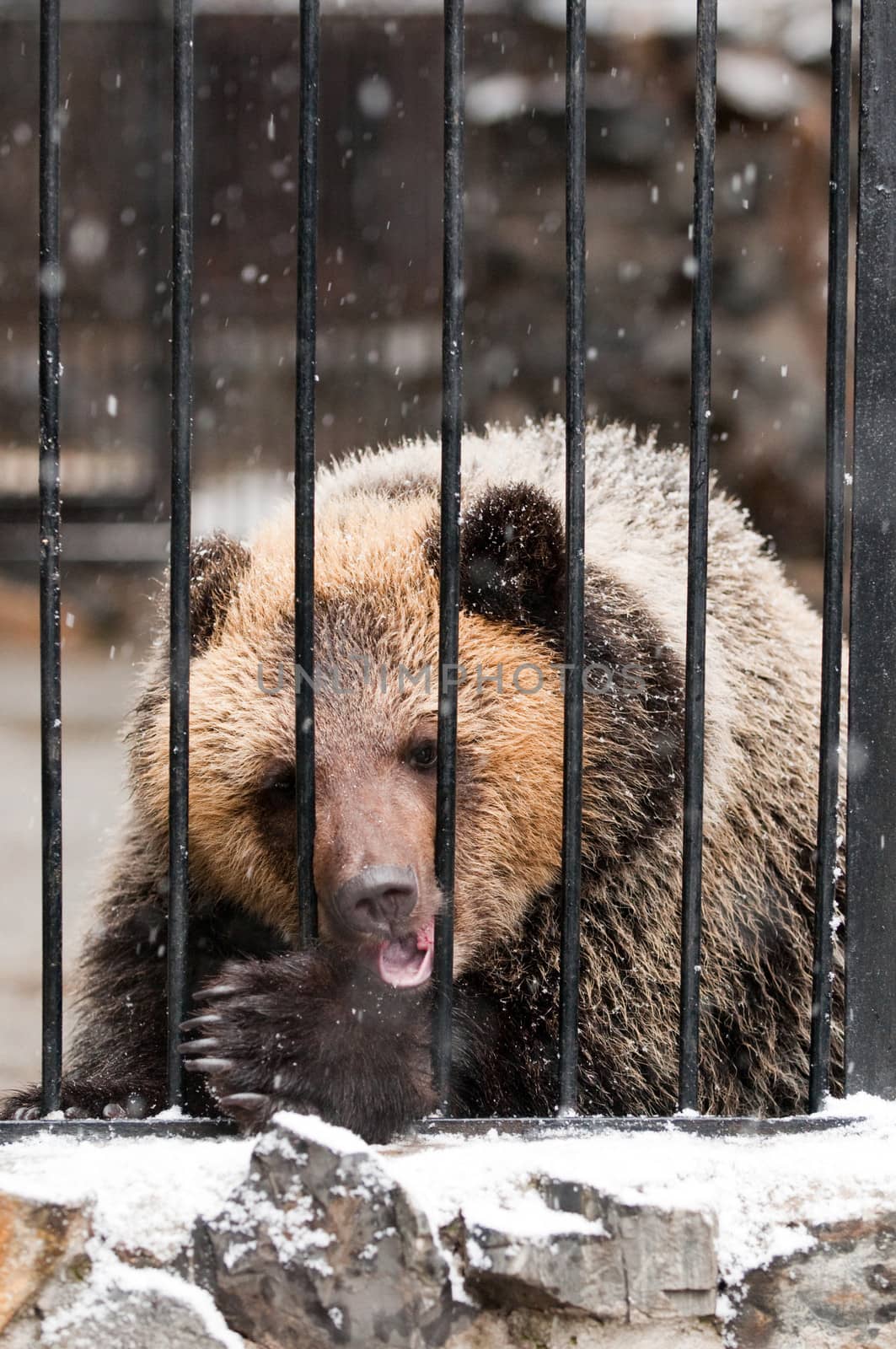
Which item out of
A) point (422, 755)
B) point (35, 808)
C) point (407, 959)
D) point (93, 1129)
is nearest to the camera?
point (93, 1129)

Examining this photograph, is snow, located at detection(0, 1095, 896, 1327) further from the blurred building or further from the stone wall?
the blurred building

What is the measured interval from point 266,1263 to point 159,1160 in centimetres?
24

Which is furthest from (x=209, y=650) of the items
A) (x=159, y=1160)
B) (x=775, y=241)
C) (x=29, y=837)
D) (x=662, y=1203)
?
(x=775, y=241)

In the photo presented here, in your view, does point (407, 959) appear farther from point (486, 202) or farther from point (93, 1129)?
point (486, 202)

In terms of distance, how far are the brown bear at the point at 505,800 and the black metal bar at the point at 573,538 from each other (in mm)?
427

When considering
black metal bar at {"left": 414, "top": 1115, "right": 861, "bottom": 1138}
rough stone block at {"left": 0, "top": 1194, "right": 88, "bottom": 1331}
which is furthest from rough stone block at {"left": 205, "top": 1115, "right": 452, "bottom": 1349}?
black metal bar at {"left": 414, "top": 1115, "right": 861, "bottom": 1138}

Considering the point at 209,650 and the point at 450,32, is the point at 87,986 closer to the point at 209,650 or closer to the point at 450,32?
the point at 209,650

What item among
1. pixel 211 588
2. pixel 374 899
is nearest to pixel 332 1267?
pixel 374 899

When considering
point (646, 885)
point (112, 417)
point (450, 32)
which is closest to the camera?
point (450, 32)

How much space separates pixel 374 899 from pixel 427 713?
0.67 m

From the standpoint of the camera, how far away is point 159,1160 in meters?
2.17

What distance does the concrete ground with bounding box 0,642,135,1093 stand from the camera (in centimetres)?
623

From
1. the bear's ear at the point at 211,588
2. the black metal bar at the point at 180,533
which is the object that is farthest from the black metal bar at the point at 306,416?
the bear's ear at the point at 211,588

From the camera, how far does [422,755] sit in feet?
10.5
